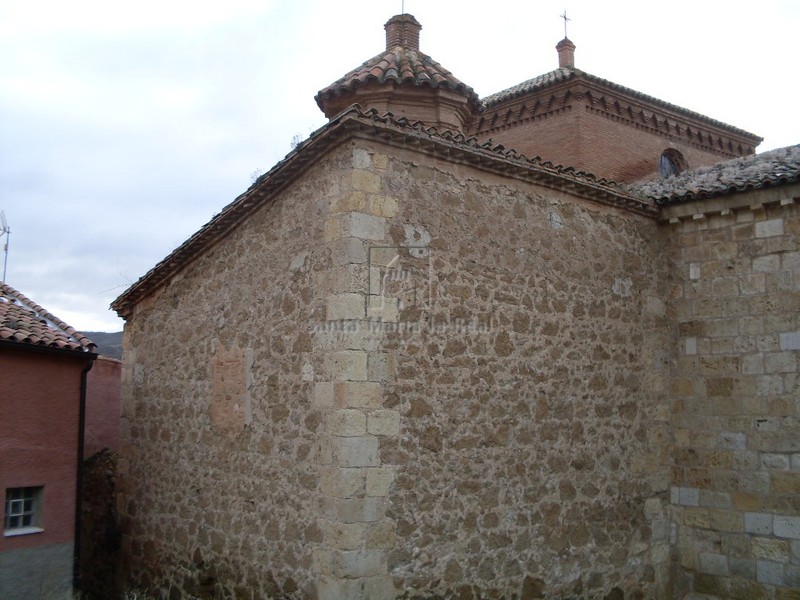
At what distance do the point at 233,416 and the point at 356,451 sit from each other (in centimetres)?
211

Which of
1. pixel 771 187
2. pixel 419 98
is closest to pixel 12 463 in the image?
pixel 419 98

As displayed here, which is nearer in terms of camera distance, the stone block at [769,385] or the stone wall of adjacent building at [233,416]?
the stone wall of adjacent building at [233,416]

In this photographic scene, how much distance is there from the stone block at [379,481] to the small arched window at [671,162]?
10.1m

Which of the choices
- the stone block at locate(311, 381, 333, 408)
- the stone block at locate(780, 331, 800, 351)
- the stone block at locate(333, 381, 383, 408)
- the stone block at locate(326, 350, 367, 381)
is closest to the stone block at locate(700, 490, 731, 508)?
the stone block at locate(780, 331, 800, 351)

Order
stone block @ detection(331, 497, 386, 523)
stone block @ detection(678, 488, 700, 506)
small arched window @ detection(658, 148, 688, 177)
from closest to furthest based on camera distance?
stone block @ detection(331, 497, 386, 523) → stone block @ detection(678, 488, 700, 506) → small arched window @ detection(658, 148, 688, 177)

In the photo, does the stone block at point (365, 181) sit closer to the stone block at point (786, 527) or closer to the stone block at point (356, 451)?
the stone block at point (356, 451)

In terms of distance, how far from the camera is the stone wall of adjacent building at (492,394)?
7238 mm

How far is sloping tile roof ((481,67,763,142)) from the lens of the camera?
44.5 feet

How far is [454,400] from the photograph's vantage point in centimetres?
780

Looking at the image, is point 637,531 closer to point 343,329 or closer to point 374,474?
point 374,474

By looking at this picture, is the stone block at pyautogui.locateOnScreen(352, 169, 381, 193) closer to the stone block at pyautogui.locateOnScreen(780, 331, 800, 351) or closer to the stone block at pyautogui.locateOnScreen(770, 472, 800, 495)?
the stone block at pyautogui.locateOnScreen(780, 331, 800, 351)

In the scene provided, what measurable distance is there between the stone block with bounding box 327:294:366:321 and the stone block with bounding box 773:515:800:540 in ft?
17.9

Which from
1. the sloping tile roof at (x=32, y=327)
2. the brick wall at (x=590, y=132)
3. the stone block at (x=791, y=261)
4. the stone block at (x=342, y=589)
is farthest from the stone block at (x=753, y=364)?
the sloping tile roof at (x=32, y=327)

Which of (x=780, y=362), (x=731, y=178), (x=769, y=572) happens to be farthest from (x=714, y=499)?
(x=731, y=178)
